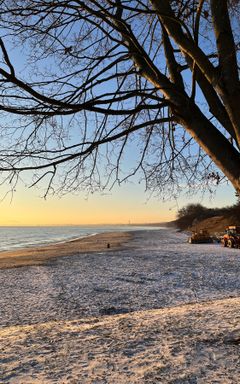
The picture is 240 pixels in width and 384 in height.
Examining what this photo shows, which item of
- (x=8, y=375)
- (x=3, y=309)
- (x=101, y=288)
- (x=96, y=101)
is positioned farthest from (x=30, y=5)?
(x=101, y=288)

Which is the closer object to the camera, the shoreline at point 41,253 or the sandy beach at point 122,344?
the sandy beach at point 122,344

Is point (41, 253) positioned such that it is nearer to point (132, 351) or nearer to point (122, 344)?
point (122, 344)

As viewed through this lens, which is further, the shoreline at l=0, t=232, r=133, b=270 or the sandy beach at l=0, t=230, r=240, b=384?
the shoreline at l=0, t=232, r=133, b=270

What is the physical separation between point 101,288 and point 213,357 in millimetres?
10693

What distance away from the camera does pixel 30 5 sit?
5.55m

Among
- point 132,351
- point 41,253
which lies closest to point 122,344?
point 132,351

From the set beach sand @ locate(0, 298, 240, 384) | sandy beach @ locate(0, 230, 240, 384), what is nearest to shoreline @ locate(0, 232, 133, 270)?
sandy beach @ locate(0, 230, 240, 384)

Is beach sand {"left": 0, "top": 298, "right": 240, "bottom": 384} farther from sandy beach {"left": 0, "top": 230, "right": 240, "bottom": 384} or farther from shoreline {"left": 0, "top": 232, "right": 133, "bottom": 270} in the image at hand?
shoreline {"left": 0, "top": 232, "right": 133, "bottom": 270}

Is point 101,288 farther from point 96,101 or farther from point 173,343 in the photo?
point 96,101

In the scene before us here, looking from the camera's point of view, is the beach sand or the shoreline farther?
the shoreline

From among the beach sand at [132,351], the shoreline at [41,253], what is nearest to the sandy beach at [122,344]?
the beach sand at [132,351]

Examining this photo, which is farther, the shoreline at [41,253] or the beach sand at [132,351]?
the shoreline at [41,253]

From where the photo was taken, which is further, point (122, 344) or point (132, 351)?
point (122, 344)

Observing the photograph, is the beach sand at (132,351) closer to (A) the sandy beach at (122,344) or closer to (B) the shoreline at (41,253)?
(A) the sandy beach at (122,344)
